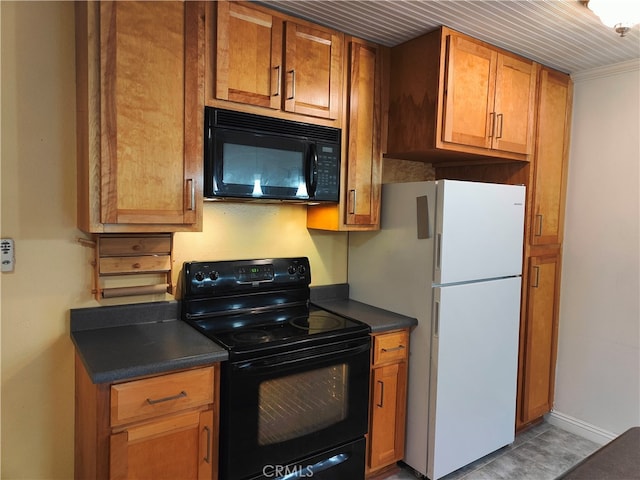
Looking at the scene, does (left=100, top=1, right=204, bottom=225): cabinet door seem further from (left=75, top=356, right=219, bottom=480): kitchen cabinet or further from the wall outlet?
(left=75, top=356, right=219, bottom=480): kitchen cabinet

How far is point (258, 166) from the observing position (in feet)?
6.50

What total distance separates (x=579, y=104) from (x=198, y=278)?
2585mm

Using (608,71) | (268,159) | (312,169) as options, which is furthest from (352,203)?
(608,71)

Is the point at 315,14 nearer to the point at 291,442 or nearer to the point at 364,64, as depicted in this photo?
the point at 364,64

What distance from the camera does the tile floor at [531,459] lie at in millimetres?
2379

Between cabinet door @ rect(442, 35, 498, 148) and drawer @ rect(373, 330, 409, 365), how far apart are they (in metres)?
1.03

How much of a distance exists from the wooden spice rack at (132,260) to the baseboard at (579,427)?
2.63 m

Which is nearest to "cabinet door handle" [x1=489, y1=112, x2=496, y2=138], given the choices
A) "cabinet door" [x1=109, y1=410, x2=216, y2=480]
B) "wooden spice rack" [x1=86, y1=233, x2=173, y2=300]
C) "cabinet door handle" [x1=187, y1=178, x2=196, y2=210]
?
"cabinet door handle" [x1=187, y1=178, x2=196, y2=210]

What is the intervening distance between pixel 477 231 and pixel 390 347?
744mm

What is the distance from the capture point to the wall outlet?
1.71 meters

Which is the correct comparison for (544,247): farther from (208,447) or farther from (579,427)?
(208,447)

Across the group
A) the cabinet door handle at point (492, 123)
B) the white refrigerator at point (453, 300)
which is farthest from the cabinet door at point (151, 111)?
the cabinet door handle at point (492, 123)

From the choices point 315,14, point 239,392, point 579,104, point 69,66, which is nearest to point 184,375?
point 239,392

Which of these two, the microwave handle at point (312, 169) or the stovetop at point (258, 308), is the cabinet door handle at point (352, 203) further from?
the stovetop at point (258, 308)
